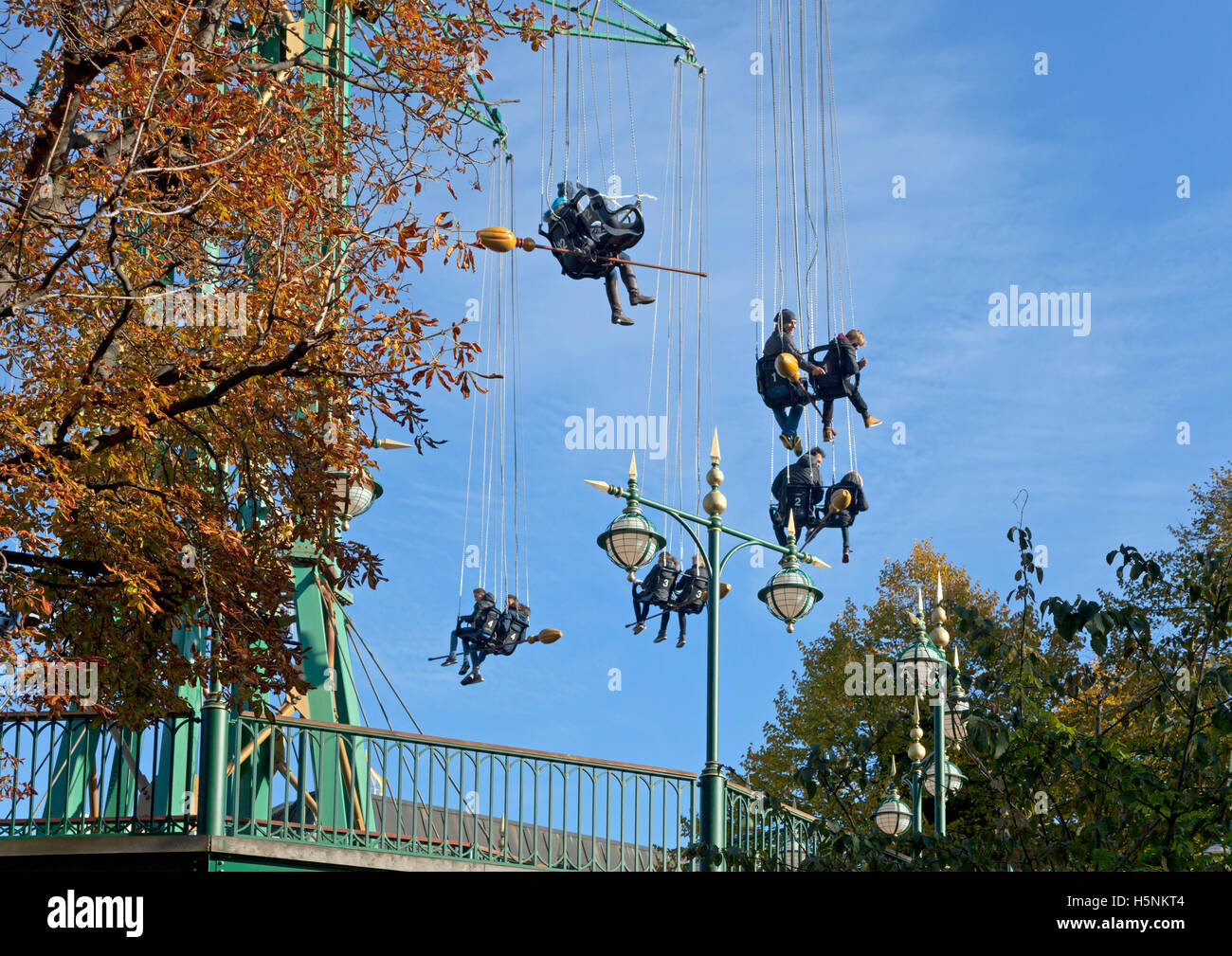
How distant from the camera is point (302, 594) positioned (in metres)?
18.7

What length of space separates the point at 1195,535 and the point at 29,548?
31349 mm

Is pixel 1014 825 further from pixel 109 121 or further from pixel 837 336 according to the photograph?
pixel 837 336

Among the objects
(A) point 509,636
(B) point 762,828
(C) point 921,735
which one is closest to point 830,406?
(C) point 921,735

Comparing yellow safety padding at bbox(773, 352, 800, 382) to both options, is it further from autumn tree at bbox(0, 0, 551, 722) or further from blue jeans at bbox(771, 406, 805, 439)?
autumn tree at bbox(0, 0, 551, 722)

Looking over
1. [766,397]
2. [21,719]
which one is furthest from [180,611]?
[766,397]

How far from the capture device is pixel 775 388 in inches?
931

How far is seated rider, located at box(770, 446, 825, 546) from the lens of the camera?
87.9ft

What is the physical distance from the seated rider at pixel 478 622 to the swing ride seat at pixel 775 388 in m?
6.77

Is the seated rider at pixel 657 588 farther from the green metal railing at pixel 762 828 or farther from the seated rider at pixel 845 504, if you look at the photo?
the green metal railing at pixel 762 828

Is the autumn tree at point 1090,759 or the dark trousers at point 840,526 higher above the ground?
the dark trousers at point 840,526

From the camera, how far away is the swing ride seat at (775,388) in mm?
23500

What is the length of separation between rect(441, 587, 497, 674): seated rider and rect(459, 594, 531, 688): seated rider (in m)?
0.07

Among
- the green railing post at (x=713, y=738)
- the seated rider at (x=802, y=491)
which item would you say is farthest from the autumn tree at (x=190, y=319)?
the seated rider at (x=802, y=491)

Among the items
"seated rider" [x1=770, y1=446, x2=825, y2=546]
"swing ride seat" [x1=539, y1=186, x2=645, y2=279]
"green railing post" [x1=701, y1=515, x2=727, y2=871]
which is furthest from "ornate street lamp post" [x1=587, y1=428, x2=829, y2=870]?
"seated rider" [x1=770, y1=446, x2=825, y2=546]
